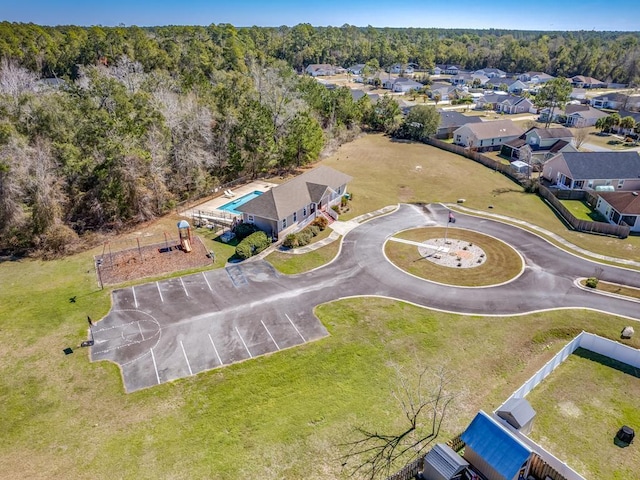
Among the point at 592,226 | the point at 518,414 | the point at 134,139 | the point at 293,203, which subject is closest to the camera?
the point at 518,414

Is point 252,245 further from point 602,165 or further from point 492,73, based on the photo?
point 492,73

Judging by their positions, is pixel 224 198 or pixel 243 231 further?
pixel 224 198

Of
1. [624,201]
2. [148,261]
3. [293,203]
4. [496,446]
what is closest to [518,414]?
[496,446]

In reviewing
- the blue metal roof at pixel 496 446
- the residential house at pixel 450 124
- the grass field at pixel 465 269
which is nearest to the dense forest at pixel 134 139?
the residential house at pixel 450 124

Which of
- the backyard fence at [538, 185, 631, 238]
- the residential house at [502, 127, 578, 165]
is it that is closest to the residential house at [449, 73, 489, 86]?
the residential house at [502, 127, 578, 165]

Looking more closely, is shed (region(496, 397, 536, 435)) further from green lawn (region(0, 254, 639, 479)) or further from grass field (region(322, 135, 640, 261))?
grass field (region(322, 135, 640, 261))

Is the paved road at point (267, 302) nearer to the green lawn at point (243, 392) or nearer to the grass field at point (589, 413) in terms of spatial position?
the green lawn at point (243, 392)
